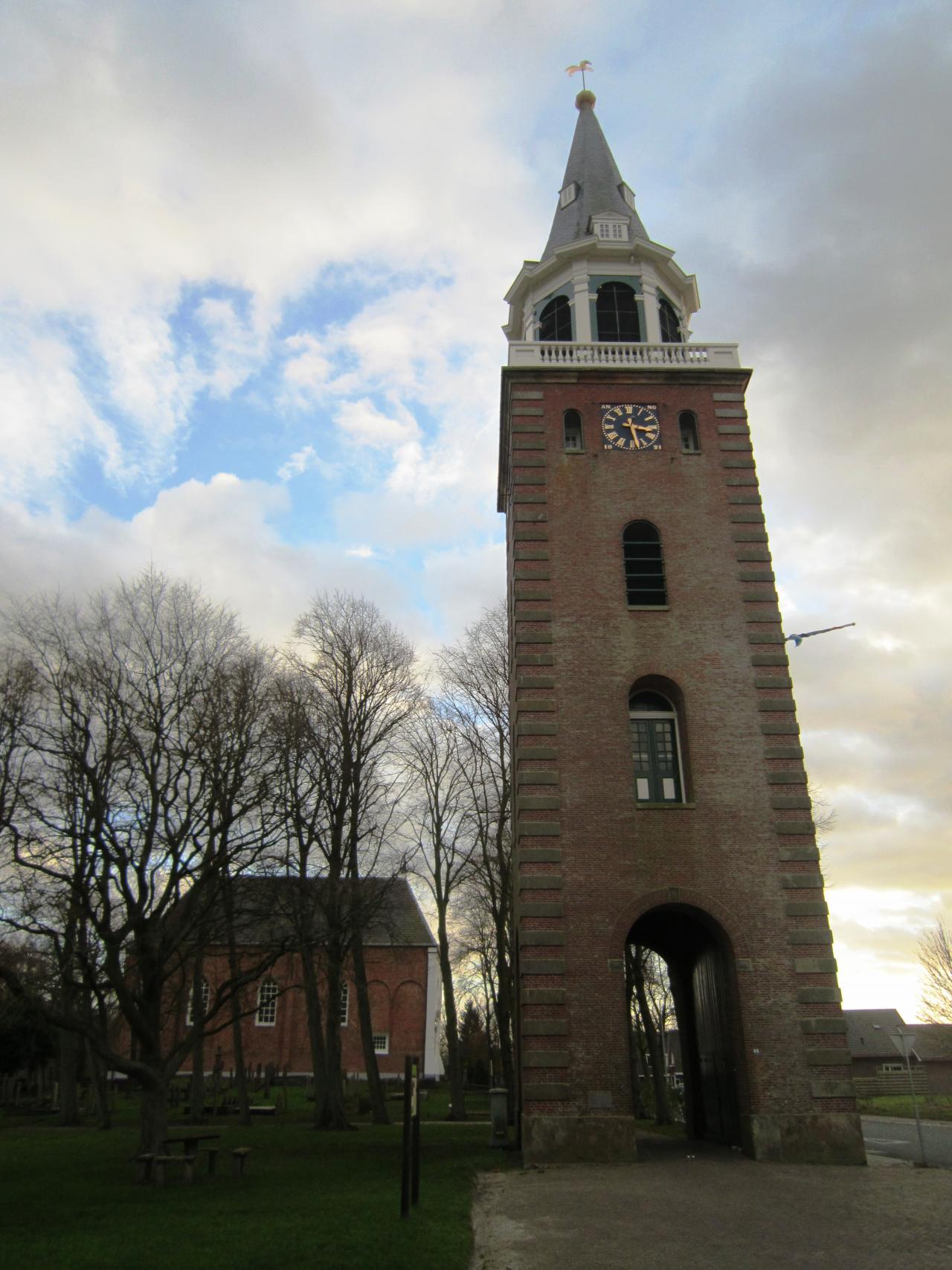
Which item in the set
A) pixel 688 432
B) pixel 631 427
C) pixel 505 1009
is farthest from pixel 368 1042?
pixel 688 432

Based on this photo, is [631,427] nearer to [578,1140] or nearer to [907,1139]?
[578,1140]

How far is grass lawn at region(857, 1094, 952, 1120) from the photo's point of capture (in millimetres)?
35750

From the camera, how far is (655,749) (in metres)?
21.5

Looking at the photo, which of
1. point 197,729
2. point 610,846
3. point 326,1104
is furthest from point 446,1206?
point 326,1104

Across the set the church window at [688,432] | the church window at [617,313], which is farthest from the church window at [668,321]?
the church window at [688,432]

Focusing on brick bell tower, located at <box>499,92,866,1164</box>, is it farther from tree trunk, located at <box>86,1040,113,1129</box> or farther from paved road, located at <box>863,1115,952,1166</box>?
tree trunk, located at <box>86,1040,113,1129</box>

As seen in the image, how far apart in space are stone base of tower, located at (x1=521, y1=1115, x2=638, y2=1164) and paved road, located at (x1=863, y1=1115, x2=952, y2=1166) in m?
6.27

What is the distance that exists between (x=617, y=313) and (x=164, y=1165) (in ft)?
79.9

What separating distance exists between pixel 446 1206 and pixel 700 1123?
1156 centimetres

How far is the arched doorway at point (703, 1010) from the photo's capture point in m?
19.6

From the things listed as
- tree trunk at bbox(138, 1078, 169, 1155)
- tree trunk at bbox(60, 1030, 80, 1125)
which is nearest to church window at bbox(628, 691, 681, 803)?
tree trunk at bbox(138, 1078, 169, 1155)

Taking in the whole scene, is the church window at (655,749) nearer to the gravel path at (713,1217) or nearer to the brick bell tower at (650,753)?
the brick bell tower at (650,753)

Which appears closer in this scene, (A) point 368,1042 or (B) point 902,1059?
(A) point 368,1042

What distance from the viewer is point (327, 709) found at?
3061 centimetres
